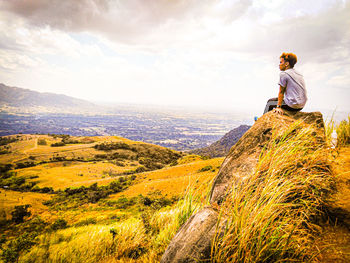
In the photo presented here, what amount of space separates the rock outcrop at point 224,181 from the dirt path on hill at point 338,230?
1.13m

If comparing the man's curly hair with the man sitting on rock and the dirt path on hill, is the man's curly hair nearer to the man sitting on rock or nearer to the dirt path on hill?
the man sitting on rock

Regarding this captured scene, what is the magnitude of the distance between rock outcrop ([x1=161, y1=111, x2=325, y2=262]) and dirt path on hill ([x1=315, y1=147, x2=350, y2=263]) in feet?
3.69

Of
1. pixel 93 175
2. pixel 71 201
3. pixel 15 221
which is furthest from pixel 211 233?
pixel 93 175

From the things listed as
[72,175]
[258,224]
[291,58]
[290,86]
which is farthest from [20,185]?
[291,58]

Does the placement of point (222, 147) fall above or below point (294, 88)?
below

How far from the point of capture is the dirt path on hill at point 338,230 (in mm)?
1776

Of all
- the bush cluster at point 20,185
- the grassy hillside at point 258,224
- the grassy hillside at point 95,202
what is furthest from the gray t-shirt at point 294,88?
the bush cluster at point 20,185

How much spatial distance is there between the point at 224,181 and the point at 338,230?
1748mm

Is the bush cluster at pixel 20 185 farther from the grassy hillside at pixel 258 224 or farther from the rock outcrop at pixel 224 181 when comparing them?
the rock outcrop at pixel 224 181

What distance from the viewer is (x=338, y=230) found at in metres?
2.07

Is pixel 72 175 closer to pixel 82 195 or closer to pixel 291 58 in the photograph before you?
pixel 82 195

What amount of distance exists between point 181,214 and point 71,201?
24863mm

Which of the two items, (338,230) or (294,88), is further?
(294,88)

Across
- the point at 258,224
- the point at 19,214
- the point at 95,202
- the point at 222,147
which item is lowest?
the point at 222,147
